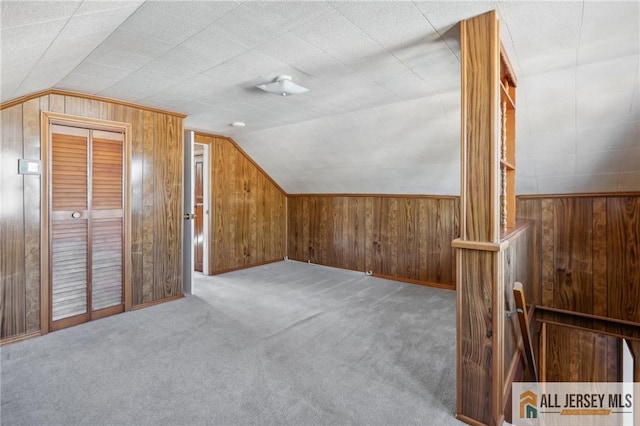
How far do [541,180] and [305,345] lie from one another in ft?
8.91

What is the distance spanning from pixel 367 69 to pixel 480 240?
1.40 meters

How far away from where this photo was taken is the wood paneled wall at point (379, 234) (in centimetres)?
402

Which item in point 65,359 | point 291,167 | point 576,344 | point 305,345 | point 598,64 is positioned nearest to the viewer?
point 598,64

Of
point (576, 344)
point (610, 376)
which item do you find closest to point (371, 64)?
point (576, 344)

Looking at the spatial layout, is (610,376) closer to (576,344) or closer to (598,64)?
(576,344)

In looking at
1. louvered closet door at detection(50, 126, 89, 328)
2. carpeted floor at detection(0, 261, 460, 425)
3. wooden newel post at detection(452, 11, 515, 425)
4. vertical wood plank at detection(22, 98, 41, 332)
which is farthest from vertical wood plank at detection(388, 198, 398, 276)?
vertical wood plank at detection(22, 98, 41, 332)

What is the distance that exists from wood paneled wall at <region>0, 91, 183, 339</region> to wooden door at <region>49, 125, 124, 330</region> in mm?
121

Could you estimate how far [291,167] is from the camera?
4.89 metres

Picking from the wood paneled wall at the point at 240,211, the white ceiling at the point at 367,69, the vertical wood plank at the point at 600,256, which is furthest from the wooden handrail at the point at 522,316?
the wood paneled wall at the point at 240,211

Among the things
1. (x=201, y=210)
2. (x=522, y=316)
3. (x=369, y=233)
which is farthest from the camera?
(x=201, y=210)

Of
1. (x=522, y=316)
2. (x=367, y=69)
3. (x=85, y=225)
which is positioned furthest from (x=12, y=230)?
(x=522, y=316)

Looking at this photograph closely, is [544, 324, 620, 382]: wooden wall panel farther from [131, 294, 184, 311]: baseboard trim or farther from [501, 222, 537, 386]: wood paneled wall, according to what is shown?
[131, 294, 184, 311]: baseboard trim

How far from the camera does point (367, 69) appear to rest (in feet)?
7.48

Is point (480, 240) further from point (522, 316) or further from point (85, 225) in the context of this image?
point (85, 225)
